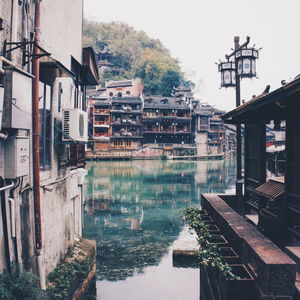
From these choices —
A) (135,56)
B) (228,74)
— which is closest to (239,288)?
(228,74)

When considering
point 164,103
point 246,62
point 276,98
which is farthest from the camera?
point 164,103

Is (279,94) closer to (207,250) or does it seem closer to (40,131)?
(207,250)

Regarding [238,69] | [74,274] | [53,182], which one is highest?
[238,69]

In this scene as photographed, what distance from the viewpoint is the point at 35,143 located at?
25.5 feet

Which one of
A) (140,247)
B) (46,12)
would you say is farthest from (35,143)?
(140,247)

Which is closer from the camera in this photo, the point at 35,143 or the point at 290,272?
the point at 290,272

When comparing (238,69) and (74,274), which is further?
(238,69)

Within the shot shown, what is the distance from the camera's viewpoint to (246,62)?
12.0m

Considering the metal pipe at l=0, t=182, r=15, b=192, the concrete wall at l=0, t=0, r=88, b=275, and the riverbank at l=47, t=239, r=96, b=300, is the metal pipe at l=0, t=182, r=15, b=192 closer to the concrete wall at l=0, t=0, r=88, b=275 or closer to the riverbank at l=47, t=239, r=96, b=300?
the concrete wall at l=0, t=0, r=88, b=275

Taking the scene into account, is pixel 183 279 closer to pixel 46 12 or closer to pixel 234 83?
pixel 234 83

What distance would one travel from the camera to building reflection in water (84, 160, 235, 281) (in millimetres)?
15847

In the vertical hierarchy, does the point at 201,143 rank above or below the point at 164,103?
below

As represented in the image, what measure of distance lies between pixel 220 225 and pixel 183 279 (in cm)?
725

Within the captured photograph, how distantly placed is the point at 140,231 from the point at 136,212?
17.1ft
